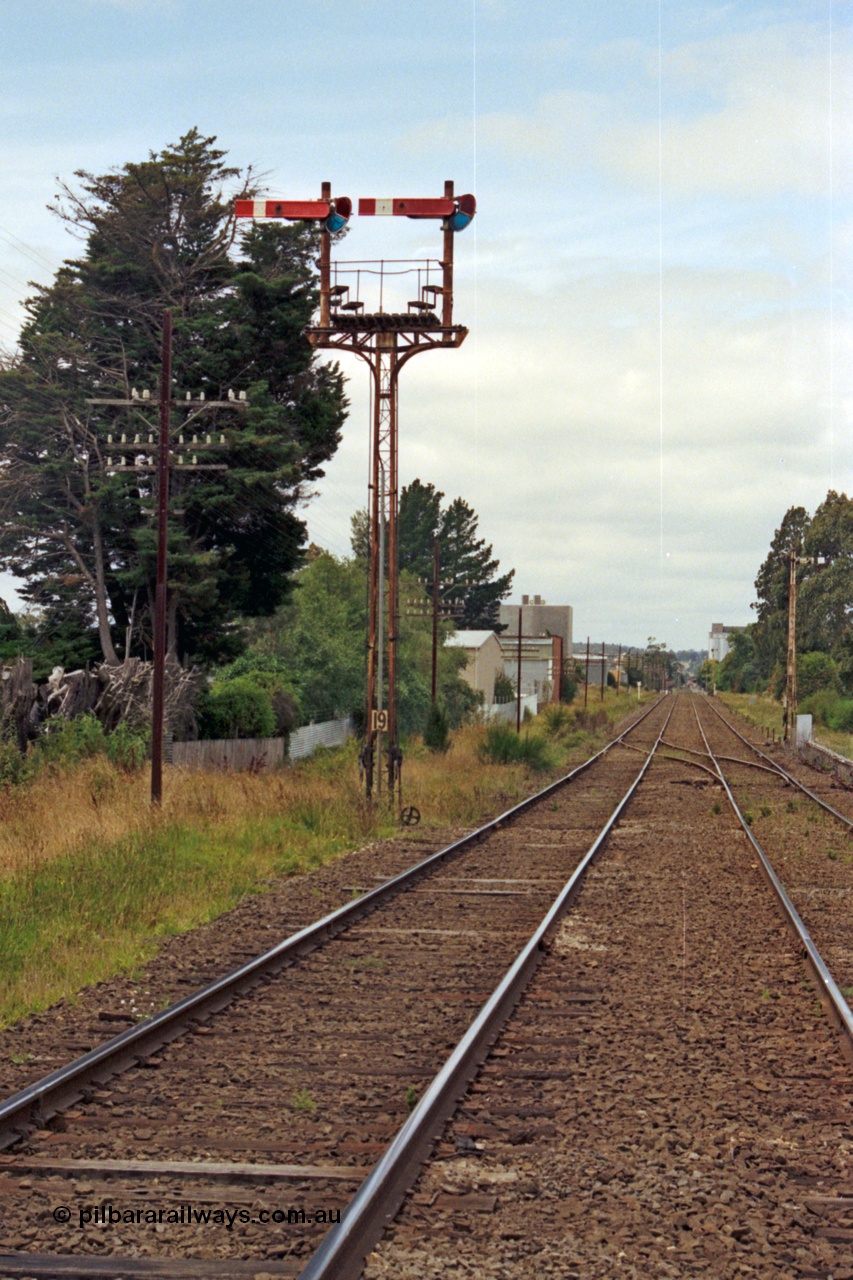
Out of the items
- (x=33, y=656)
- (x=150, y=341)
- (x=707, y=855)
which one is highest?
(x=150, y=341)

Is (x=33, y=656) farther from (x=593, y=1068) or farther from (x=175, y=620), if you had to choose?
(x=593, y=1068)

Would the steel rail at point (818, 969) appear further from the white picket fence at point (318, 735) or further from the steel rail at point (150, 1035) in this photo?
the white picket fence at point (318, 735)

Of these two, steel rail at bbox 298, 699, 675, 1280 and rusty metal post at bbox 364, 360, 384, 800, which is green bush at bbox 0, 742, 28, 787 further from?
steel rail at bbox 298, 699, 675, 1280

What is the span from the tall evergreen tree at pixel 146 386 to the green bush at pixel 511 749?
829 centimetres

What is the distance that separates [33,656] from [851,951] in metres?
28.3

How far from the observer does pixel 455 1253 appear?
464cm

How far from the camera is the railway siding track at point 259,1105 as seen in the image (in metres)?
4.80

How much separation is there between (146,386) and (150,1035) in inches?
1212

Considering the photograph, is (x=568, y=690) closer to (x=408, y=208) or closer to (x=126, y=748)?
(x=126, y=748)

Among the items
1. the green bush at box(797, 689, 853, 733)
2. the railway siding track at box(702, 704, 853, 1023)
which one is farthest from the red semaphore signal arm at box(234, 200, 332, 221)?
the green bush at box(797, 689, 853, 733)

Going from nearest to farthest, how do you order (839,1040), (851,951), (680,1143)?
(680,1143) < (839,1040) < (851,951)

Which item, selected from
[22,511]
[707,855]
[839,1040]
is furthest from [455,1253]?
[22,511]

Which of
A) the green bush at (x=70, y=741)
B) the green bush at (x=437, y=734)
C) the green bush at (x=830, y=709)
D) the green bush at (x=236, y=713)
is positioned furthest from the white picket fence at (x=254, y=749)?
the green bush at (x=830, y=709)

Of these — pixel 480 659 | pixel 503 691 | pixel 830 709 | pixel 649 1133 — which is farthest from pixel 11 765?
pixel 480 659
